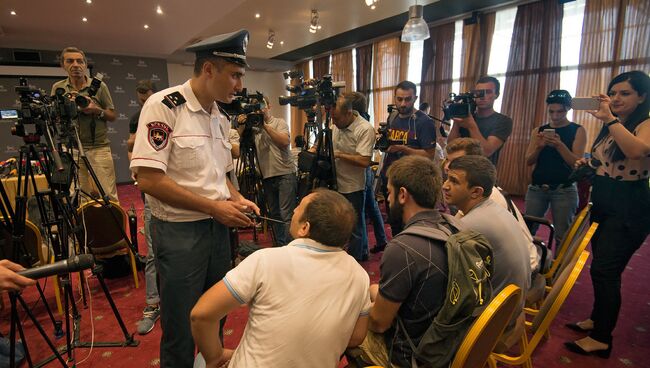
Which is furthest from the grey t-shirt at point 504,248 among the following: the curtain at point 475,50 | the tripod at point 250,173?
the curtain at point 475,50

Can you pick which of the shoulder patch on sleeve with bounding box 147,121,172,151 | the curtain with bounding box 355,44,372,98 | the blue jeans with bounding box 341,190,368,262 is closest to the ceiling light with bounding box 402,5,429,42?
the blue jeans with bounding box 341,190,368,262

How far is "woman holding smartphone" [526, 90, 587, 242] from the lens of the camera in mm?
2400

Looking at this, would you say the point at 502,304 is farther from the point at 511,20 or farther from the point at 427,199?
the point at 511,20

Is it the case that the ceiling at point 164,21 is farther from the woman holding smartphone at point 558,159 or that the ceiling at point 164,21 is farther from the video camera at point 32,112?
the woman holding smartphone at point 558,159

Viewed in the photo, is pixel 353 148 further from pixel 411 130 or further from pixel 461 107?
pixel 461 107

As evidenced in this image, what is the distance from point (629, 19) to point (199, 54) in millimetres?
5794

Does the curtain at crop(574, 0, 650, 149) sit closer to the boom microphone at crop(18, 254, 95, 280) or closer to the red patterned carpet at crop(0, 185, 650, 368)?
the red patterned carpet at crop(0, 185, 650, 368)

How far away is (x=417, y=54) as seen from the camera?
7199mm

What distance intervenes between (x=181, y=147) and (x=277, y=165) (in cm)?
181

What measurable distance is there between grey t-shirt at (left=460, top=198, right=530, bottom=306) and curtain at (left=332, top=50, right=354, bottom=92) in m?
7.84

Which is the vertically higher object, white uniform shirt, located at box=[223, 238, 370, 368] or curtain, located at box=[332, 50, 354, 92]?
curtain, located at box=[332, 50, 354, 92]

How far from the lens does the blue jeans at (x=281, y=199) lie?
3068mm

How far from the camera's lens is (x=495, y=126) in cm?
260

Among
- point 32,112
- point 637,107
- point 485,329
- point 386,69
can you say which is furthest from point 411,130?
point 386,69
